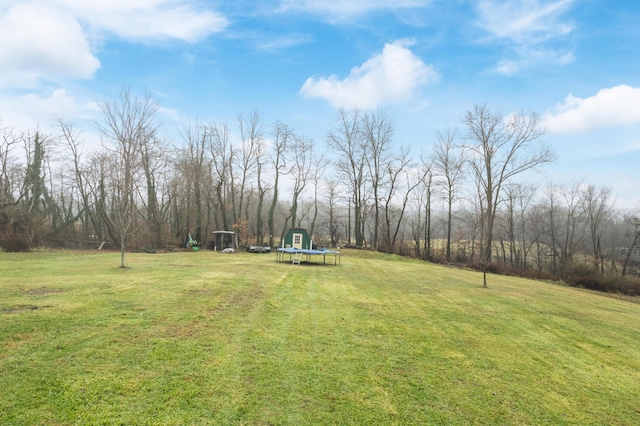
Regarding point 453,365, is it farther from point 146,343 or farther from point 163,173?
point 163,173

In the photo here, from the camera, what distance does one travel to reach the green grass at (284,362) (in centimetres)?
317

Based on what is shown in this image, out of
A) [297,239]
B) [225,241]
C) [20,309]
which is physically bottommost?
[20,309]

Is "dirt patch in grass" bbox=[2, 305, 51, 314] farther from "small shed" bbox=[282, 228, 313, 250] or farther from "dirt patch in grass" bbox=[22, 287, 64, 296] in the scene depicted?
"small shed" bbox=[282, 228, 313, 250]

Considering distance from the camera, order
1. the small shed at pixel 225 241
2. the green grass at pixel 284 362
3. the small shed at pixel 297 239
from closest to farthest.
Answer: the green grass at pixel 284 362
the small shed at pixel 297 239
the small shed at pixel 225 241

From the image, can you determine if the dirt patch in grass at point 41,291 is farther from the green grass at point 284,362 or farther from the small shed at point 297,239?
the small shed at point 297,239

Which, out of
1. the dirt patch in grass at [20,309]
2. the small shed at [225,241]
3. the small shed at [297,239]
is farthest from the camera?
the small shed at [225,241]

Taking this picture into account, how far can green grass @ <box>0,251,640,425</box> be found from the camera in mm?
3170

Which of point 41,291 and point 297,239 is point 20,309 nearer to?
point 41,291

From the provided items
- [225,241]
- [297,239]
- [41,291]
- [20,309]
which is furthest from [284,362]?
[225,241]

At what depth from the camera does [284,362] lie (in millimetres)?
4262

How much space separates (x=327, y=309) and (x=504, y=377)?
367 centimetres

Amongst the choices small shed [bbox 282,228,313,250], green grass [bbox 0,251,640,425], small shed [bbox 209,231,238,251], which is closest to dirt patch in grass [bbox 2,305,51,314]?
green grass [bbox 0,251,640,425]

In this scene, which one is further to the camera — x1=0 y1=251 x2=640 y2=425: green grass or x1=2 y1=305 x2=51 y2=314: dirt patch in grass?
x1=2 y1=305 x2=51 y2=314: dirt patch in grass

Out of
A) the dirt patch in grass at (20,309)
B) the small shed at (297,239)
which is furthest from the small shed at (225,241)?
the dirt patch in grass at (20,309)
